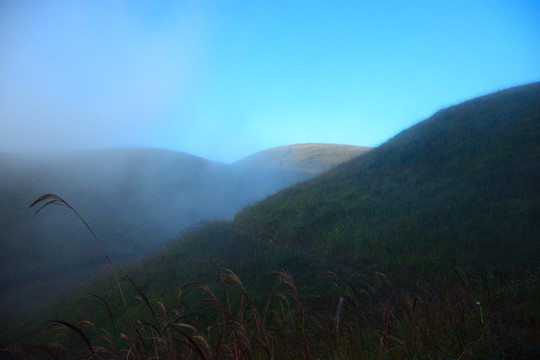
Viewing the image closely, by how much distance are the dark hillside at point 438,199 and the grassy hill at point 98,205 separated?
8366 mm

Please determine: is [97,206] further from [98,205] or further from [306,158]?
[306,158]

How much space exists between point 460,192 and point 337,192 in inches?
263

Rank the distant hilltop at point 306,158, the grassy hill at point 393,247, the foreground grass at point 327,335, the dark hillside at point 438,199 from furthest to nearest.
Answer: the distant hilltop at point 306,158
the dark hillside at point 438,199
the grassy hill at point 393,247
the foreground grass at point 327,335

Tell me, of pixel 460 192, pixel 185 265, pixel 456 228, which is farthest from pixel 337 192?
pixel 185 265

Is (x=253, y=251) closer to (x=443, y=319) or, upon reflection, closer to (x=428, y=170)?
(x=443, y=319)

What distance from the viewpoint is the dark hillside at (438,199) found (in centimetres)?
986

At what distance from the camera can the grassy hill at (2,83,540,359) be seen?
4594 mm

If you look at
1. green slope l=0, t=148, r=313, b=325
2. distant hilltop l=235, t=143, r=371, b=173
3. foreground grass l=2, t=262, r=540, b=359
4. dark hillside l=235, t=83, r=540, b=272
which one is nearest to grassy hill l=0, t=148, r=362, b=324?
green slope l=0, t=148, r=313, b=325

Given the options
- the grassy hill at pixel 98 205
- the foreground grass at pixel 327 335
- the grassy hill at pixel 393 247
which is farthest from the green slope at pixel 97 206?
the foreground grass at pixel 327 335

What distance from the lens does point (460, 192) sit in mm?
13336

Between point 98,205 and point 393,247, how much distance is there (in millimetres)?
28659

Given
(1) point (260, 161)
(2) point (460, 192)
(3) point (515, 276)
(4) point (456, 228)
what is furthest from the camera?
(1) point (260, 161)

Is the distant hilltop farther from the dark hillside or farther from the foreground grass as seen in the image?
the foreground grass

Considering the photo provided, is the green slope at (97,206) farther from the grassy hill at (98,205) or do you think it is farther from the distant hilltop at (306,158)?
the distant hilltop at (306,158)
